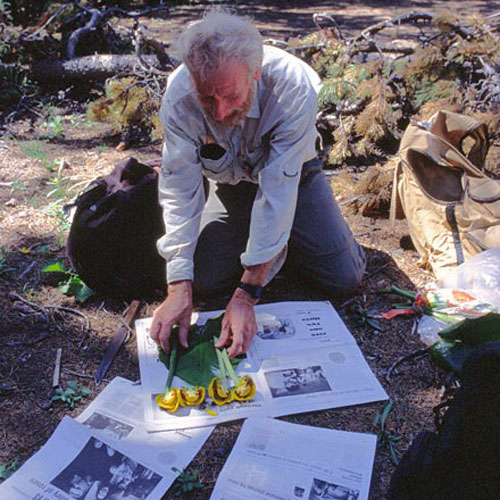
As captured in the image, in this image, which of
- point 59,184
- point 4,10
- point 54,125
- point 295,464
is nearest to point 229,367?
point 295,464

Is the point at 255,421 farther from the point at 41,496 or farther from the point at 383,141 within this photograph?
the point at 383,141

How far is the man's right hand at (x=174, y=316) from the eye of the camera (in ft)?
6.59

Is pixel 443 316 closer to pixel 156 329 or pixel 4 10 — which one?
pixel 156 329

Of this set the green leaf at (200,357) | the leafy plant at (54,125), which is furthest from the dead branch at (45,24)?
the green leaf at (200,357)

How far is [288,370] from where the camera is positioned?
1995 mm

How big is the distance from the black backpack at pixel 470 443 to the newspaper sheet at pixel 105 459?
751mm

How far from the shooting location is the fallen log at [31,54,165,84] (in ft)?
15.3

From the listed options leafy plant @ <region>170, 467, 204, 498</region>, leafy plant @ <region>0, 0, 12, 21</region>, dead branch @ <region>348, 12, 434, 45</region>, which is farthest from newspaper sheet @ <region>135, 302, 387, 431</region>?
leafy plant @ <region>0, 0, 12, 21</region>

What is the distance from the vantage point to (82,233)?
7.50ft

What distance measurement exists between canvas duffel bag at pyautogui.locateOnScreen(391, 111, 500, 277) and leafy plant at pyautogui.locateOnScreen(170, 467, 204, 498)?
1469mm

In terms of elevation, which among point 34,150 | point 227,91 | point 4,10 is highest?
point 227,91

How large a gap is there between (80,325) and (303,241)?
105 centimetres

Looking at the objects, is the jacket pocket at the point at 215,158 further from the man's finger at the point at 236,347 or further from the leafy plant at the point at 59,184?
the leafy plant at the point at 59,184

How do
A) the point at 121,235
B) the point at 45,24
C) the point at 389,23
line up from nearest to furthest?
1. the point at 121,235
2. the point at 389,23
3. the point at 45,24
